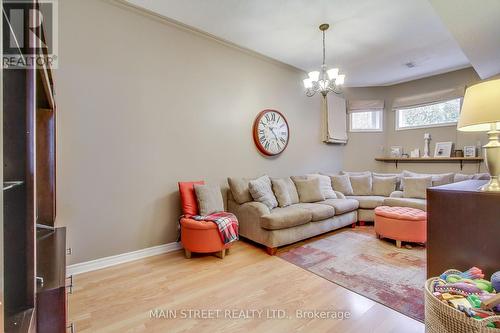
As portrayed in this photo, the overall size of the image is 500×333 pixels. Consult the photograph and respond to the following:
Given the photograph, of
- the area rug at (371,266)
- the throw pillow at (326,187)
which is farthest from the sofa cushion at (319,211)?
the throw pillow at (326,187)

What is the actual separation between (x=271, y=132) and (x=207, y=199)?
172 centimetres

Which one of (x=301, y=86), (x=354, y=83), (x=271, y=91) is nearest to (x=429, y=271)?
(x=271, y=91)

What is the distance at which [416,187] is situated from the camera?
4117 mm

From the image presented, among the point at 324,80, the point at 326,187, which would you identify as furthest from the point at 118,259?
the point at 326,187

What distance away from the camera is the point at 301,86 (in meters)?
4.59

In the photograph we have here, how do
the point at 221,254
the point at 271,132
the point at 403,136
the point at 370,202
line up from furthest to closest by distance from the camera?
the point at 403,136, the point at 370,202, the point at 271,132, the point at 221,254

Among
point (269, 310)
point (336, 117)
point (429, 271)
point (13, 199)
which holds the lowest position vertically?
point (269, 310)

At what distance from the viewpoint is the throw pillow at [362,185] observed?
4691 mm

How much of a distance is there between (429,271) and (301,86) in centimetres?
371

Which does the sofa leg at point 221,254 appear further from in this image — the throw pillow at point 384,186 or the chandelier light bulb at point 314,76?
the throw pillow at point 384,186

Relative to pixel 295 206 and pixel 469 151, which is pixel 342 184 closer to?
pixel 295 206

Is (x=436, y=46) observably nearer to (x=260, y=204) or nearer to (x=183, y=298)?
(x=260, y=204)

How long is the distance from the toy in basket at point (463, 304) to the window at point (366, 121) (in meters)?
4.48

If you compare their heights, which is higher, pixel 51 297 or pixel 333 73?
pixel 333 73
